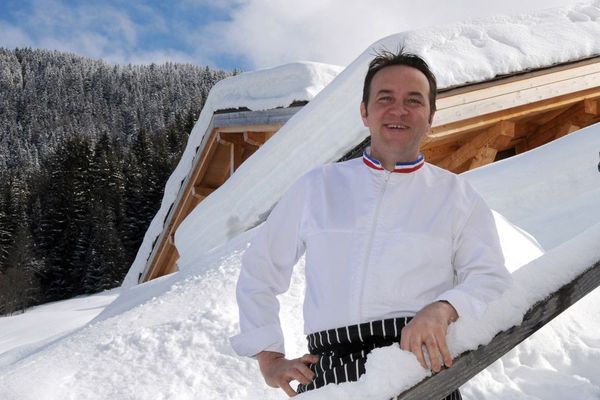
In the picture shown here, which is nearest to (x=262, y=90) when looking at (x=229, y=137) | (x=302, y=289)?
(x=229, y=137)

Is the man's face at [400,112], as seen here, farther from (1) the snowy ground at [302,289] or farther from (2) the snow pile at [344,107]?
(2) the snow pile at [344,107]

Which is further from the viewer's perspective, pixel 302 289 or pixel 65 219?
pixel 65 219

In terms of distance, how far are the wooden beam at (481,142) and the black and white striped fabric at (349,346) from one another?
5.18 m

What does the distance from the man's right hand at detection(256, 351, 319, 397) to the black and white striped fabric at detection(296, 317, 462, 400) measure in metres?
0.02

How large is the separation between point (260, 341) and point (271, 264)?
19 centimetres

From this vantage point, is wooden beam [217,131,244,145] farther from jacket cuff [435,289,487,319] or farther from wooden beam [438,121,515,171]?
jacket cuff [435,289,487,319]

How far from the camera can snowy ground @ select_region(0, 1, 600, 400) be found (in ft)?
4.93

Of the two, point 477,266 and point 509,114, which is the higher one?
point 509,114

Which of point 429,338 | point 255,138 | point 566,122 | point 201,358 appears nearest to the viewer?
point 429,338

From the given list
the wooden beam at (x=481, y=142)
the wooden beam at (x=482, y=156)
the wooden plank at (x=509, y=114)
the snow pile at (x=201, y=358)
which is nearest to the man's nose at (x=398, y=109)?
the snow pile at (x=201, y=358)

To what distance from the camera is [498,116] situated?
5.71 metres

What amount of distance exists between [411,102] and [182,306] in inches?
78.1

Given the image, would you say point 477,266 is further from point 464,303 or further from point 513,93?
point 513,93

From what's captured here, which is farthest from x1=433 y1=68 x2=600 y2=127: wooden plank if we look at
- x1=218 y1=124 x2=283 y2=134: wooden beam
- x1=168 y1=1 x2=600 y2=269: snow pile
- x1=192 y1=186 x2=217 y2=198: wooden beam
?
x1=192 y1=186 x2=217 y2=198: wooden beam
